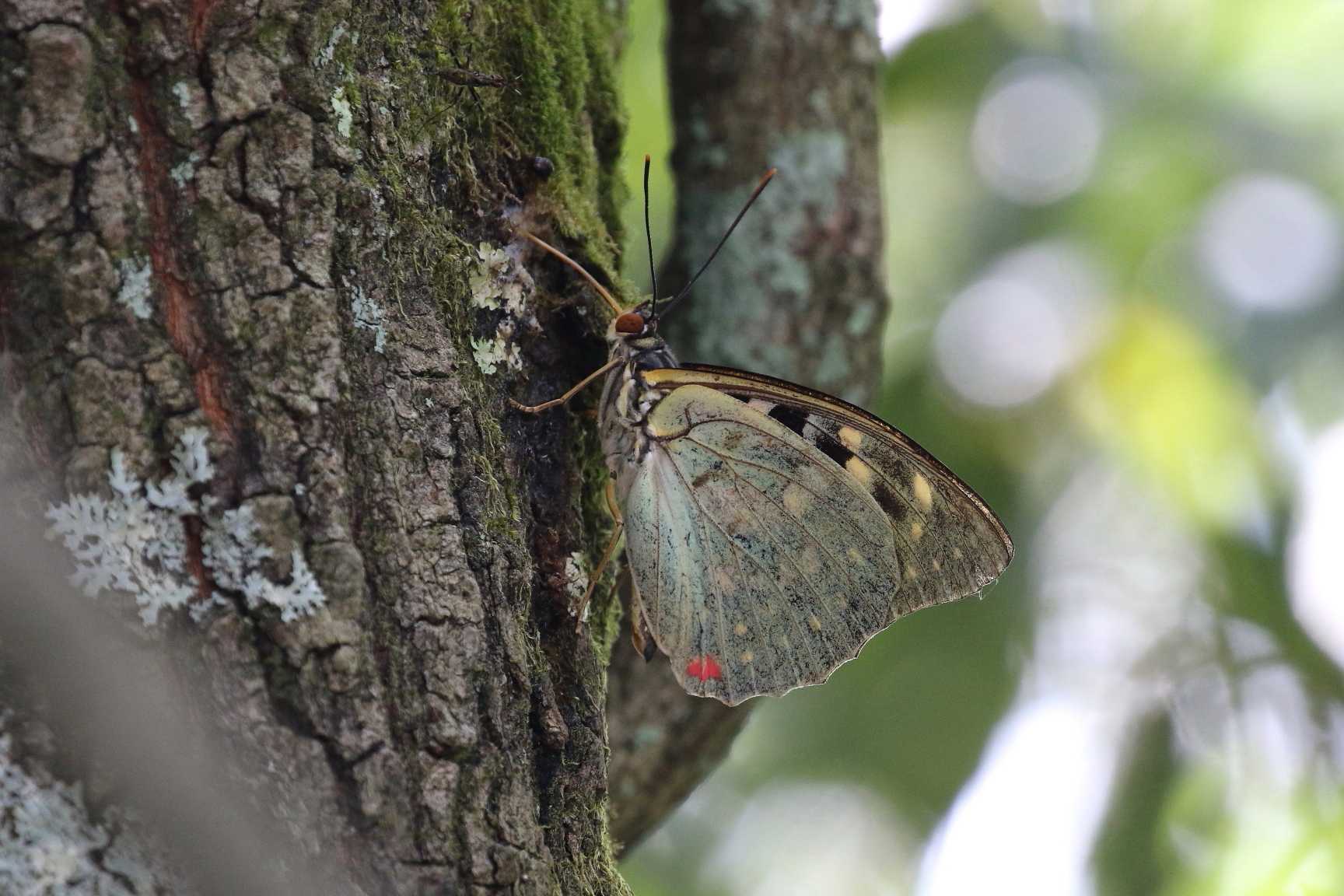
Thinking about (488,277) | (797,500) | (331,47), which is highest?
(331,47)

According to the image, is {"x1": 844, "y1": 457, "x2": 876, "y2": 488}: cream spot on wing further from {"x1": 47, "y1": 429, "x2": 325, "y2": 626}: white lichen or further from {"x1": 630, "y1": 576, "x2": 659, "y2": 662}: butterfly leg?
{"x1": 47, "y1": 429, "x2": 325, "y2": 626}: white lichen

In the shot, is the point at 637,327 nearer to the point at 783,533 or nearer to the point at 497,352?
the point at 497,352

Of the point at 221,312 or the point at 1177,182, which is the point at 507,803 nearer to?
the point at 221,312

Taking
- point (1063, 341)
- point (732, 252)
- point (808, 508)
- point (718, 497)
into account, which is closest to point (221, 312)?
point (718, 497)

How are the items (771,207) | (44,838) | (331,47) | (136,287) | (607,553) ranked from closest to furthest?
(44,838) < (136,287) < (331,47) < (607,553) < (771,207)

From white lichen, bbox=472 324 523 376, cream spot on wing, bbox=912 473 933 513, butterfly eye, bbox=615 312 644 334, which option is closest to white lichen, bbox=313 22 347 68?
white lichen, bbox=472 324 523 376

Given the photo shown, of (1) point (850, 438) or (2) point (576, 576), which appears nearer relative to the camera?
(2) point (576, 576)

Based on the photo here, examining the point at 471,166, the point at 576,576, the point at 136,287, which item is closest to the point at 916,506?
the point at 576,576
